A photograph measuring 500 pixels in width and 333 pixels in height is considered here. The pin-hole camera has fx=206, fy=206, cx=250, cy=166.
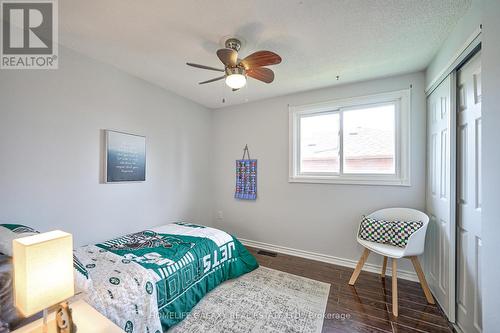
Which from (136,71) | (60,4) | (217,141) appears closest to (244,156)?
(217,141)

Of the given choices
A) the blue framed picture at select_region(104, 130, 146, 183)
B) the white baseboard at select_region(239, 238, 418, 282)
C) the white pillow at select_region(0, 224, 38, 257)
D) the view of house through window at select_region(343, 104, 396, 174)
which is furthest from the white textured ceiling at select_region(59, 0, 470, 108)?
→ the white baseboard at select_region(239, 238, 418, 282)

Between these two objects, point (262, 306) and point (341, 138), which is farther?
point (341, 138)

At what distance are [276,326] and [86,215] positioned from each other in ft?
7.01

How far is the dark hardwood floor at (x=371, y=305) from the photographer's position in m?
1.72

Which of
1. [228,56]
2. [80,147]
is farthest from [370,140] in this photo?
[80,147]

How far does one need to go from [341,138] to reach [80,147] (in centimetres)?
313

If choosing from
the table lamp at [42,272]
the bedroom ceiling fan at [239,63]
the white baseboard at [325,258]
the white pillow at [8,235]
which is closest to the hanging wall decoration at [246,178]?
the white baseboard at [325,258]

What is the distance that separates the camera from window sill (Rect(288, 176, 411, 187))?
2514 mm

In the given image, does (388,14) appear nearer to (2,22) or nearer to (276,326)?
(276,326)

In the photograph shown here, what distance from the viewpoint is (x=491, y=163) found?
1.20 m

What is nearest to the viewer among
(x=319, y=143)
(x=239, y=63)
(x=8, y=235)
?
(x=8, y=235)

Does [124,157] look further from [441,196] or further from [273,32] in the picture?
[441,196]

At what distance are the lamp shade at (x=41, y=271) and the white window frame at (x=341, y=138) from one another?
2722mm

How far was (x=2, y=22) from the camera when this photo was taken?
5.48ft
